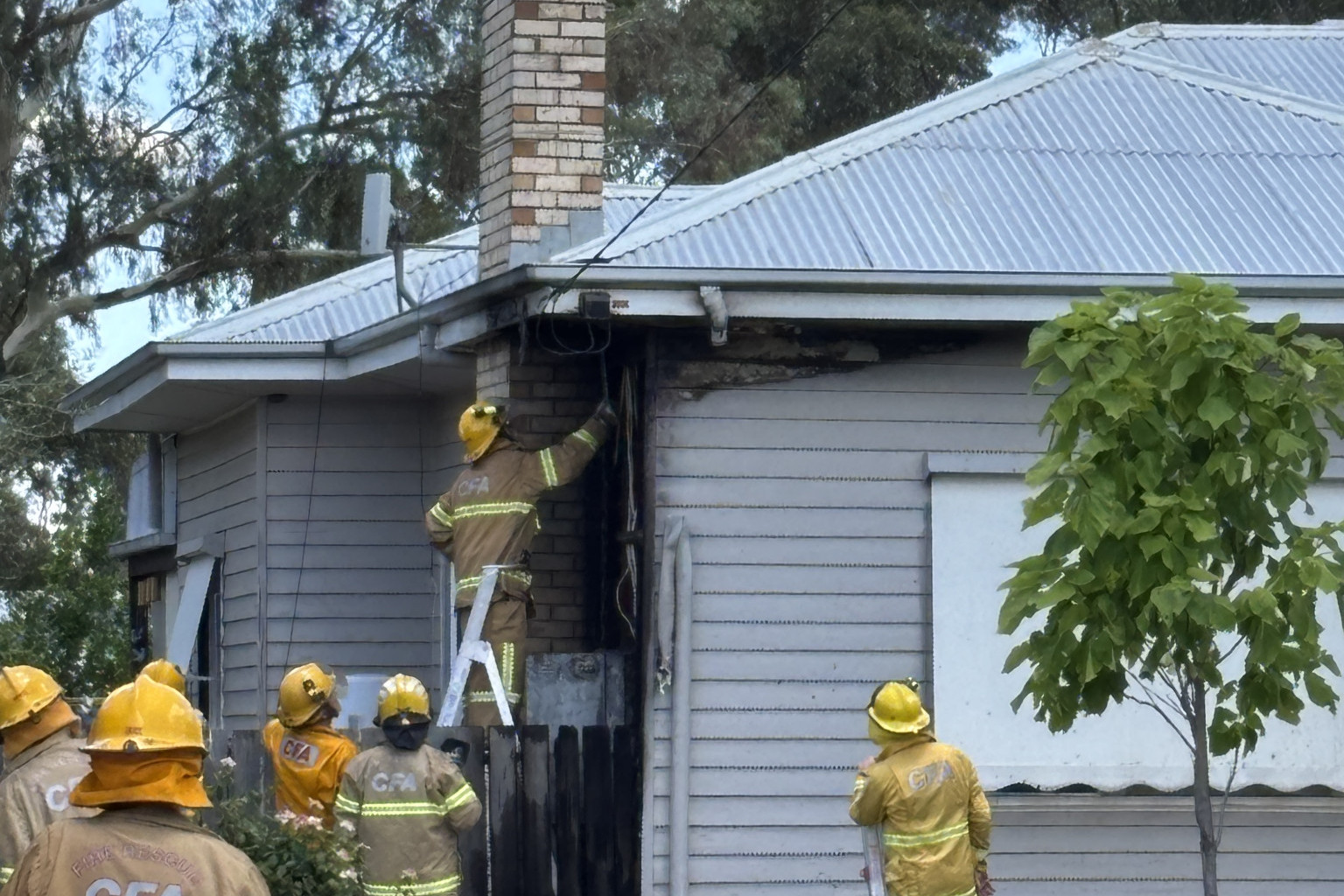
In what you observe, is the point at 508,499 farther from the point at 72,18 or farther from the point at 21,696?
the point at 72,18

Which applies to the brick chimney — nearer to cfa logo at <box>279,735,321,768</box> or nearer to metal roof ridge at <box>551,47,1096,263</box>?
metal roof ridge at <box>551,47,1096,263</box>

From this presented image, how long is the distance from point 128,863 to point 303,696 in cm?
424

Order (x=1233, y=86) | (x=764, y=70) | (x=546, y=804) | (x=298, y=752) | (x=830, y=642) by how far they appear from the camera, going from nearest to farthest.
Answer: (x=298, y=752) < (x=546, y=804) < (x=830, y=642) < (x=1233, y=86) < (x=764, y=70)

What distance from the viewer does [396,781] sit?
712cm

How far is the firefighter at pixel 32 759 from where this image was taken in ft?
18.0

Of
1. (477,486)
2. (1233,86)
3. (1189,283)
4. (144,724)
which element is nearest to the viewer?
(144,724)

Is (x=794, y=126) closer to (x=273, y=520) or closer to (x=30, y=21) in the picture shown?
(x=30, y=21)

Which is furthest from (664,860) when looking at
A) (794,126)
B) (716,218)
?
(794,126)

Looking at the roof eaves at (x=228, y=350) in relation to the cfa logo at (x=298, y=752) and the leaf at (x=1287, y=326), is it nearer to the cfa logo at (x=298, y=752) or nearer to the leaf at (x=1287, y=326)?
the cfa logo at (x=298, y=752)

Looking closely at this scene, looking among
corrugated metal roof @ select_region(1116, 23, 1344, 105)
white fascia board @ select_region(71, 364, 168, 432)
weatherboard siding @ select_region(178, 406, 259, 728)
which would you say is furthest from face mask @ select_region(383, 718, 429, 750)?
corrugated metal roof @ select_region(1116, 23, 1344, 105)

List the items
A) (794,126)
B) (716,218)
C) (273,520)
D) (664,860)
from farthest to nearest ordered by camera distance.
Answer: (794,126) < (273,520) < (716,218) < (664,860)

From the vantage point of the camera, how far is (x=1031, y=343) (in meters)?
6.44

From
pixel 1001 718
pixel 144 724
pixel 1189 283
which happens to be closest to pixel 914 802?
pixel 1001 718

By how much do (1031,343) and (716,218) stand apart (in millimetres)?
2670
